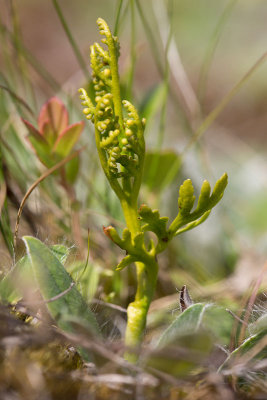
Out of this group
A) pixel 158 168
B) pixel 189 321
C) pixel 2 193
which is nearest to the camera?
pixel 189 321

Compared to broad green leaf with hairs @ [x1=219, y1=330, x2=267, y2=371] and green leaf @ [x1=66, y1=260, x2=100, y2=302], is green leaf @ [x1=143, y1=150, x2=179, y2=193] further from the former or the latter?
broad green leaf with hairs @ [x1=219, y1=330, x2=267, y2=371]

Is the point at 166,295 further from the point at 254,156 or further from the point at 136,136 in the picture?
the point at 254,156

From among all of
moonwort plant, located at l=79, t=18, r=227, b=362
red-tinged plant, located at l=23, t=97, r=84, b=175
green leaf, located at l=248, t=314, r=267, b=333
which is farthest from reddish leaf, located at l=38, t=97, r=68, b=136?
green leaf, located at l=248, t=314, r=267, b=333

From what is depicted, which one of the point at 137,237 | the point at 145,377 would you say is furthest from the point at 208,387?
the point at 137,237

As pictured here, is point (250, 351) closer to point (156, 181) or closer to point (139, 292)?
point (139, 292)

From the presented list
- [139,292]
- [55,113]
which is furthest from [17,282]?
[55,113]

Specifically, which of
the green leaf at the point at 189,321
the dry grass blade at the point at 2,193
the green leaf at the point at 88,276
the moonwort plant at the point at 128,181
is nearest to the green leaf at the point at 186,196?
the moonwort plant at the point at 128,181
